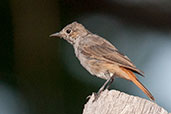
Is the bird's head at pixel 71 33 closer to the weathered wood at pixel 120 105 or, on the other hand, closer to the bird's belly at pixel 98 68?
the bird's belly at pixel 98 68

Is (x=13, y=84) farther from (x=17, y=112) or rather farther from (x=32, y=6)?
(x=32, y=6)

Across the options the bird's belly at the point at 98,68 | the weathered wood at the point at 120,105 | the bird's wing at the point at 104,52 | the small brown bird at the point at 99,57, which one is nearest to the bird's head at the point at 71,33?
the small brown bird at the point at 99,57

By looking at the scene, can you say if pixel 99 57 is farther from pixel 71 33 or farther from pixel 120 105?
pixel 120 105

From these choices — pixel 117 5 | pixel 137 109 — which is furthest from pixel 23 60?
pixel 137 109

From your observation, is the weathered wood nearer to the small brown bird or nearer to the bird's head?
the small brown bird

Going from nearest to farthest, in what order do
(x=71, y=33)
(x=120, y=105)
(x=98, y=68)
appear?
(x=120, y=105) → (x=98, y=68) → (x=71, y=33)

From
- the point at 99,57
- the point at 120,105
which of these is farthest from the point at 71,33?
the point at 120,105

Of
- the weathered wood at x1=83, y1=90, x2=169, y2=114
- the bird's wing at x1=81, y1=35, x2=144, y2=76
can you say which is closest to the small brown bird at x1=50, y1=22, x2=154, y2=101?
the bird's wing at x1=81, y1=35, x2=144, y2=76
